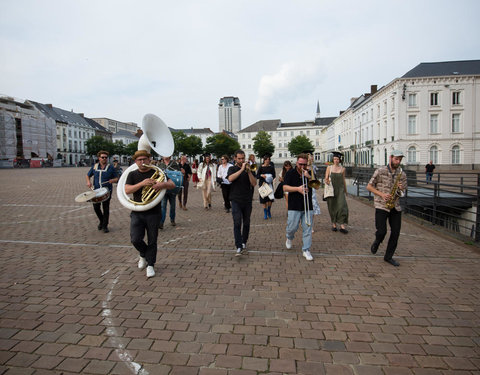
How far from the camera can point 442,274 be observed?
16.1 feet

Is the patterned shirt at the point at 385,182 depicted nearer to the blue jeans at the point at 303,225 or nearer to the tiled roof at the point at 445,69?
the blue jeans at the point at 303,225

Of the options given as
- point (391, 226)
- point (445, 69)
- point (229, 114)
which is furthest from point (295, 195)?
point (229, 114)

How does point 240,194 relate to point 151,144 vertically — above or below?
below

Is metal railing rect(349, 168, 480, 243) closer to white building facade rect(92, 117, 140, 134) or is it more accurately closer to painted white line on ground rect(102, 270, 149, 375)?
painted white line on ground rect(102, 270, 149, 375)

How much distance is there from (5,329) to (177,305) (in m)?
1.78

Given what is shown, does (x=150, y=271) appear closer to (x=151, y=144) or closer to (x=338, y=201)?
(x=151, y=144)

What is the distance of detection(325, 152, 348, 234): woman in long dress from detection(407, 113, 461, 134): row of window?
43.5 meters

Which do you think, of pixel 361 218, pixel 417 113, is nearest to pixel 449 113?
pixel 417 113

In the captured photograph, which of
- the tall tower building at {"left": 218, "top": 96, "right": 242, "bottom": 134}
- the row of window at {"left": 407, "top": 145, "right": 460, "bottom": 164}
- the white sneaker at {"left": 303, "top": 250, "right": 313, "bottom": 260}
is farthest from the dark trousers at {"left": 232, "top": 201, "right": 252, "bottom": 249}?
the tall tower building at {"left": 218, "top": 96, "right": 242, "bottom": 134}

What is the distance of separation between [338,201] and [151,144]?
461 cm

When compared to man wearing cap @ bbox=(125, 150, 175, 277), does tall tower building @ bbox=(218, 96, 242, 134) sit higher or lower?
higher

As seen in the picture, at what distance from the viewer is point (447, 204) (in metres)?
10.0

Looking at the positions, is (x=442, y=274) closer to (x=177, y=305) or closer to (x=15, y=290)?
(x=177, y=305)

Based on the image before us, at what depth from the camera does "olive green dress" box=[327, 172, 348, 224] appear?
25.6 ft
